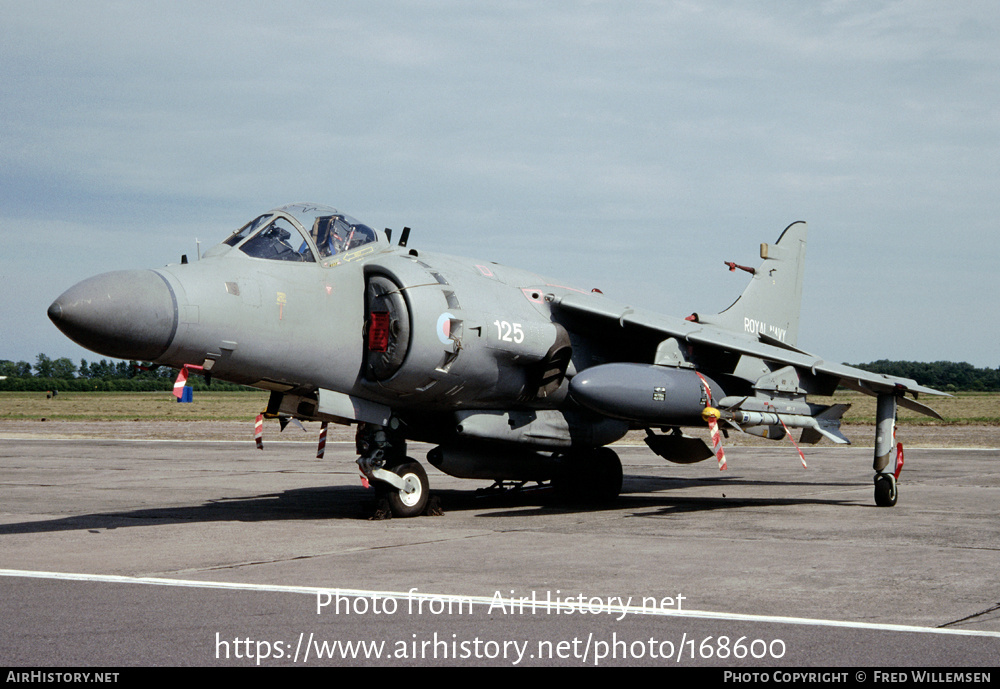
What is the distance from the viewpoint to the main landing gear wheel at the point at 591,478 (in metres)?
14.1

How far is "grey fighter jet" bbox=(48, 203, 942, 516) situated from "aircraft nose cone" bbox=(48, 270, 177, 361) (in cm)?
2

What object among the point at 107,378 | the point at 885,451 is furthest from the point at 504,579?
the point at 107,378

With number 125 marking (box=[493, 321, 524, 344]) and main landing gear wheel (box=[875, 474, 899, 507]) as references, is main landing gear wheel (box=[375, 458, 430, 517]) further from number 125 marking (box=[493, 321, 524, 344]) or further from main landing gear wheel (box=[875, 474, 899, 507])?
main landing gear wheel (box=[875, 474, 899, 507])

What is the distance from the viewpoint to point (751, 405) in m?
12.5

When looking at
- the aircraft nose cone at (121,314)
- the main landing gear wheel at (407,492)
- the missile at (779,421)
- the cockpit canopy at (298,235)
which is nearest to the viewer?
the aircraft nose cone at (121,314)

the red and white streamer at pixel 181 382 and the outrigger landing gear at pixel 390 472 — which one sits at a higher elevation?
the red and white streamer at pixel 181 382

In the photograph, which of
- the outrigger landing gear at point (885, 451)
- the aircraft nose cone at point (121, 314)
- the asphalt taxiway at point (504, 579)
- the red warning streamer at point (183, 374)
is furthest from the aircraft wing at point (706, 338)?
the aircraft nose cone at point (121, 314)

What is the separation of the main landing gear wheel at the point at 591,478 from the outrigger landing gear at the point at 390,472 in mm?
2956

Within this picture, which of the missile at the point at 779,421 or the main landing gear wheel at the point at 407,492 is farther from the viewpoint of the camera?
the missile at the point at 779,421

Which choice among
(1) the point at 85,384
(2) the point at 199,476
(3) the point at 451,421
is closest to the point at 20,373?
(1) the point at 85,384

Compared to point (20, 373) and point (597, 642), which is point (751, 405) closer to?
point (597, 642)

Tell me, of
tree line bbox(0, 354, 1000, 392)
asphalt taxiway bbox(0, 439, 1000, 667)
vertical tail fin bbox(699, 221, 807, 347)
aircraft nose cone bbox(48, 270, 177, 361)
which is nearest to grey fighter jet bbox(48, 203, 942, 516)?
aircraft nose cone bbox(48, 270, 177, 361)

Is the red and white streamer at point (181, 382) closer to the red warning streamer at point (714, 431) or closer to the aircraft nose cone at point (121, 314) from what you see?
the aircraft nose cone at point (121, 314)

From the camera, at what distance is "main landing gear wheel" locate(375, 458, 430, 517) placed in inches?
456
